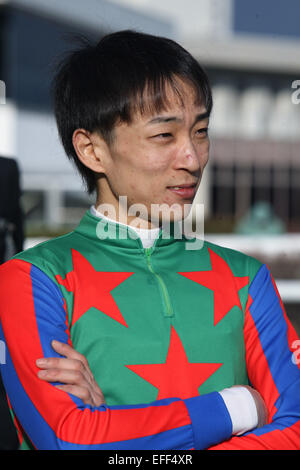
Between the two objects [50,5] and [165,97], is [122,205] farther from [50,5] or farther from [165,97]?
[50,5]

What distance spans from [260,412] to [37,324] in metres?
0.61

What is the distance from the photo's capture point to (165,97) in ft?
6.01

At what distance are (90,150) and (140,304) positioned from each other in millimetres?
486

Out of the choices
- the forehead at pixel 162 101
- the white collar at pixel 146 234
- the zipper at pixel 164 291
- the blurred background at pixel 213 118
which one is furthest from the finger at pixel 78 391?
the blurred background at pixel 213 118

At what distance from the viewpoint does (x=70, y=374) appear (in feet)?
5.40

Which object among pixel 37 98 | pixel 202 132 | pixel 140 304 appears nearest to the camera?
pixel 140 304

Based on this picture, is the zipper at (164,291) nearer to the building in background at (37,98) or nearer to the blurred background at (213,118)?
the blurred background at (213,118)

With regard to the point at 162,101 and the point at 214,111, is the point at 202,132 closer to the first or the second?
the point at 162,101

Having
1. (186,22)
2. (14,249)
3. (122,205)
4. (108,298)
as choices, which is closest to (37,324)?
(108,298)

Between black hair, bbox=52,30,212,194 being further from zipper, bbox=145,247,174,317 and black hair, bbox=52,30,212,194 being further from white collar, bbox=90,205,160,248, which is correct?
zipper, bbox=145,247,174,317

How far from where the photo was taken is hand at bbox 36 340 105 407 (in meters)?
1.64

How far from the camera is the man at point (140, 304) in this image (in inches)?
64.8

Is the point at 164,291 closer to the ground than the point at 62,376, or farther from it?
farther from it

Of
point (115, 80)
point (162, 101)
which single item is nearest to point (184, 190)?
point (162, 101)
